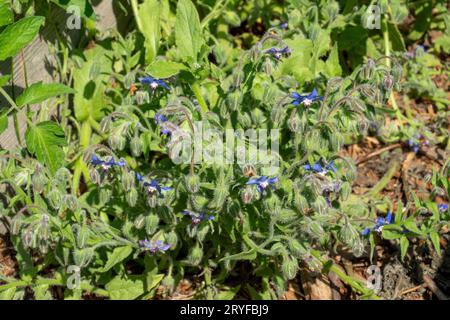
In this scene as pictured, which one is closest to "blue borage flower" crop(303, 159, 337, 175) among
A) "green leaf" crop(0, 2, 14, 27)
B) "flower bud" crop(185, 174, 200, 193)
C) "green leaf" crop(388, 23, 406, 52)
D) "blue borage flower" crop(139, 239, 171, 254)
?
"flower bud" crop(185, 174, 200, 193)

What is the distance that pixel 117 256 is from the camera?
106 inches

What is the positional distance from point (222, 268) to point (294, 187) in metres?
0.73

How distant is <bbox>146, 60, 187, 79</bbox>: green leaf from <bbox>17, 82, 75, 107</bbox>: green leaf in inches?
13.9

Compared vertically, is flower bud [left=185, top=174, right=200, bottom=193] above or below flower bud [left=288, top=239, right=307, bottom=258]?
above

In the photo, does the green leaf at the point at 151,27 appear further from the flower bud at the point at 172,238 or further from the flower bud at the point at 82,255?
the flower bud at the point at 82,255

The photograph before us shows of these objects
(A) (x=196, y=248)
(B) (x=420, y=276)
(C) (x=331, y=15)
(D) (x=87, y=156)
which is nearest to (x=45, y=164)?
(D) (x=87, y=156)

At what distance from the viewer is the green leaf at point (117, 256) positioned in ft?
8.66

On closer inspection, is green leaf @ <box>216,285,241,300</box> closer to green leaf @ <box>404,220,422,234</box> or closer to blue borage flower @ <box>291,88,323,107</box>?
green leaf @ <box>404,220,422,234</box>

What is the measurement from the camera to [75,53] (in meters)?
3.35

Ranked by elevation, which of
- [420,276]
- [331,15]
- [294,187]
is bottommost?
[420,276]

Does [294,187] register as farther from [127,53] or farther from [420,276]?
[127,53]

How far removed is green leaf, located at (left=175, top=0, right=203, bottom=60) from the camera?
2.71 meters

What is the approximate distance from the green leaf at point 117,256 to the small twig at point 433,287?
5.00ft

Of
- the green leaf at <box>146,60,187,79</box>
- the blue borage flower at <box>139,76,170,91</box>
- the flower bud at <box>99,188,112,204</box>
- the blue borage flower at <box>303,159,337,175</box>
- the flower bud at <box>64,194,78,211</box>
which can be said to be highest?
the green leaf at <box>146,60,187,79</box>
